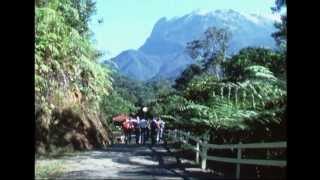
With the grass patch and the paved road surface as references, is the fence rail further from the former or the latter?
the grass patch

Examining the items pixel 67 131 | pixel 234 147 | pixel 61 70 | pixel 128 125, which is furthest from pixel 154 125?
pixel 234 147

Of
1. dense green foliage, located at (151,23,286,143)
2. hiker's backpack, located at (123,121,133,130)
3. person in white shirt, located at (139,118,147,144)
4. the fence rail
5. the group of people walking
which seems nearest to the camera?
the fence rail

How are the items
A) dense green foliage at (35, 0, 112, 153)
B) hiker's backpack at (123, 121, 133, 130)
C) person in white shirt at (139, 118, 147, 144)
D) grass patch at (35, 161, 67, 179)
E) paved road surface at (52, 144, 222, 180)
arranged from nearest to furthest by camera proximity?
grass patch at (35, 161, 67, 179)
paved road surface at (52, 144, 222, 180)
dense green foliage at (35, 0, 112, 153)
person in white shirt at (139, 118, 147, 144)
hiker's backpack at (123, 121, 133, 130)

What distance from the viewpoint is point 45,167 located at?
16.6 metres

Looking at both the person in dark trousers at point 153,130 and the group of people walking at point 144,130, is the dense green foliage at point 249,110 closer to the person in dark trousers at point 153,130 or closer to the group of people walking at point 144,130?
the person in dark trousers at point 153,130

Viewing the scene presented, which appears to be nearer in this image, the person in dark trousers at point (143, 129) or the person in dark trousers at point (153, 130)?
the person in dark trousers at point (153, 130)

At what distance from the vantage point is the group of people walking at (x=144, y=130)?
27.4 meters

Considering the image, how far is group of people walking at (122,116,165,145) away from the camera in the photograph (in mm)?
27359

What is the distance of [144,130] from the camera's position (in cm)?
2834

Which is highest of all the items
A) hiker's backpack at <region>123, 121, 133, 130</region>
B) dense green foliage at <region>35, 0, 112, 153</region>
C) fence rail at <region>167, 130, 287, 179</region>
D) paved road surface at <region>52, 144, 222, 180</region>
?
dense green foliage at <region>35, 0, 112, 153</region>

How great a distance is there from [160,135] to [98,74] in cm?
348

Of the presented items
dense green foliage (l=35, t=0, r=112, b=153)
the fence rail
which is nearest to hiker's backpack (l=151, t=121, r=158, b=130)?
the fence rail

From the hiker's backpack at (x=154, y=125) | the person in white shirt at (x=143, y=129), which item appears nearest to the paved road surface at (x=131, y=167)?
the hiker's backpack at (x=154, y=125)
